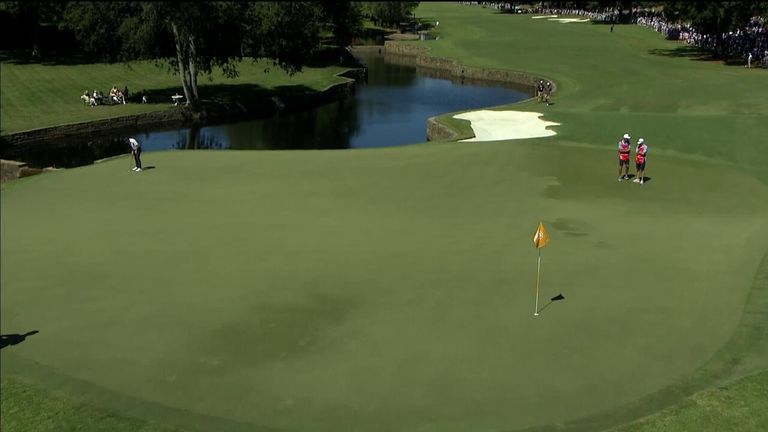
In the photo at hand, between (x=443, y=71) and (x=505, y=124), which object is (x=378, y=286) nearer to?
(x=505, y=124)

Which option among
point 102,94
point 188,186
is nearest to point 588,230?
point 188,186

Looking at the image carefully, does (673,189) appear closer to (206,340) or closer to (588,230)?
(588,230)

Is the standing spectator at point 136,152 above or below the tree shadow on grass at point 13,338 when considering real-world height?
above

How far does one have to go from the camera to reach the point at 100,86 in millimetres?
62219

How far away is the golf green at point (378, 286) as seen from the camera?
13016mm

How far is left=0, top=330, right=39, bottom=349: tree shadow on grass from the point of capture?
15.2 metres

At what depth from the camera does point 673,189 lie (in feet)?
86.6

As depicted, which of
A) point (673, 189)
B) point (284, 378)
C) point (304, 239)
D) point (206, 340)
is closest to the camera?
point (284, 378)

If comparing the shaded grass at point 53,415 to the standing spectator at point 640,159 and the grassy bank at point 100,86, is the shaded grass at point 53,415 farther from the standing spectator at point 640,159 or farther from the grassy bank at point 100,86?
the grassy bank at point 100,86

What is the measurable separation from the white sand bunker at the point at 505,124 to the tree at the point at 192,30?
21665 mm

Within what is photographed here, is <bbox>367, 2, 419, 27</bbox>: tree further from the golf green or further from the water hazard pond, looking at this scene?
the golf green

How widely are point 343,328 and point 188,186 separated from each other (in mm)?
14295

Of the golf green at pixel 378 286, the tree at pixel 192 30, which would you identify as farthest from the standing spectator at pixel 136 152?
the tree at pixel 192 30

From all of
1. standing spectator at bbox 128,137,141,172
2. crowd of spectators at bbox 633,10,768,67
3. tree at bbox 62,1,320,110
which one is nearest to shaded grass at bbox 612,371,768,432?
standing spectator at bbox 128,137,141,172
